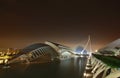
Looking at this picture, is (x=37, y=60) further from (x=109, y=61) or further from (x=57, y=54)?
(x=109, y=61)

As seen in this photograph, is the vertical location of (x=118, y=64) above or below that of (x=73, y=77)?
above

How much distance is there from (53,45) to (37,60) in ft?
46.3

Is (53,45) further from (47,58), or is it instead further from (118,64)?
(118,64)

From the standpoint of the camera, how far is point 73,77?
1608 inches

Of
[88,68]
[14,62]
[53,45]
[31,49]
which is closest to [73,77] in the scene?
[88,68]

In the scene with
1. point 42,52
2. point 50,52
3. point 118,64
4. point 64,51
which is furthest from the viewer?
point 64,51

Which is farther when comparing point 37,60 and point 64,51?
point 64,51


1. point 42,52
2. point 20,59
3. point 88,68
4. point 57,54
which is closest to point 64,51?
point 57,54

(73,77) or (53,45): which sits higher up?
(53,45)

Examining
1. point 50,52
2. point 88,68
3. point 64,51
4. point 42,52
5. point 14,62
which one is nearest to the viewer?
point 88,68

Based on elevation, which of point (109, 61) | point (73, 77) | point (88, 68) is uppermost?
point (109, 61)

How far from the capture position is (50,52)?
82.7m

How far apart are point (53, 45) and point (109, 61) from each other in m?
82.2

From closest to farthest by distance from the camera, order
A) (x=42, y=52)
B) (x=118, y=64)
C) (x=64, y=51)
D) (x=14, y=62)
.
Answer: (x=118, y=64), (x=14, y=62), (x=42, y=52), (x=64, y=51)
